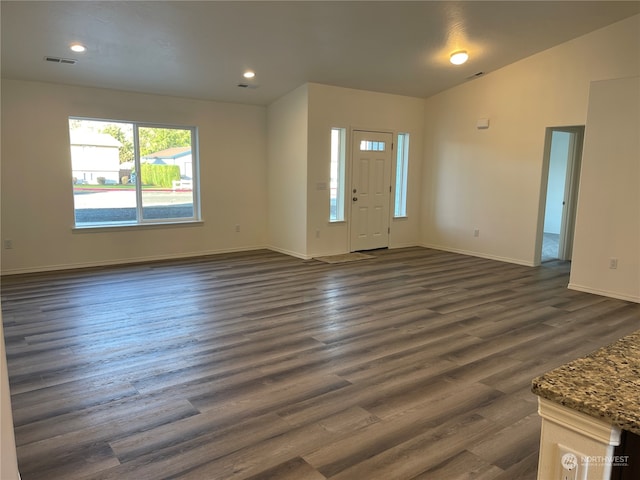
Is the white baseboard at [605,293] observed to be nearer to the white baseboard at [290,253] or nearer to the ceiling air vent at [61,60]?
the white baseboard at [290,253]

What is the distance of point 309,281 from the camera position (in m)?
5.39

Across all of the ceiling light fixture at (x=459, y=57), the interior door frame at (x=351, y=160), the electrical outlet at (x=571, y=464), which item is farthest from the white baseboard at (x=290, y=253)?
the electrical outlet at (x=571, y=464)

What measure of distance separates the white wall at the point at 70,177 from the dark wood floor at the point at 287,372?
0.77 metres

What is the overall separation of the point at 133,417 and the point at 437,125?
670 centimetres

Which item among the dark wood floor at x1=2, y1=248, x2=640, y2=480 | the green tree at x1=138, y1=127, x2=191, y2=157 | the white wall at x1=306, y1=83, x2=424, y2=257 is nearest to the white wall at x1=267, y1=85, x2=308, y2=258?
the white wall at x1=306, y1=83, x2=424, y2=257

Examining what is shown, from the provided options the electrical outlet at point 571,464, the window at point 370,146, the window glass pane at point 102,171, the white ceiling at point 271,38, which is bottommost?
the electrical outlet at point 571,464

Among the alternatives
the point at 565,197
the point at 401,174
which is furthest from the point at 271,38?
the point at 565,197

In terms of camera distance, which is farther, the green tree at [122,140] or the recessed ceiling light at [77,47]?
the green tree at [122,140]

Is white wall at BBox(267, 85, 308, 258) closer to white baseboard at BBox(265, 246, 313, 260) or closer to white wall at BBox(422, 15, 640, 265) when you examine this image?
white baseboard at BBox(265, 246, 313, 260)

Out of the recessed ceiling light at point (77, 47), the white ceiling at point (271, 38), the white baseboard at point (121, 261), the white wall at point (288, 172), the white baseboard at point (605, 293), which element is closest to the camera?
the white ceiling at point (271, 38)

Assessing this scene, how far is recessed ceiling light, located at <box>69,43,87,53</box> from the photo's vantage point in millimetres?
4586

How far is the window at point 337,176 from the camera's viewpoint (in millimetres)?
6902

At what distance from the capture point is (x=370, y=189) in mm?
7320

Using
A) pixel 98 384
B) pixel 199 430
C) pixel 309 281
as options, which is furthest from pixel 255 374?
pixel 309 281
